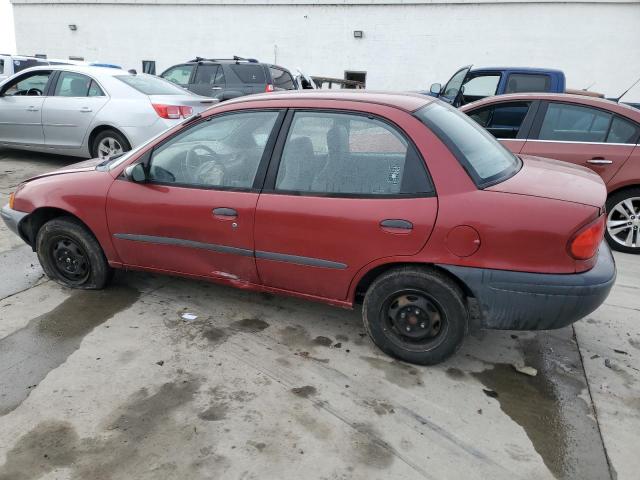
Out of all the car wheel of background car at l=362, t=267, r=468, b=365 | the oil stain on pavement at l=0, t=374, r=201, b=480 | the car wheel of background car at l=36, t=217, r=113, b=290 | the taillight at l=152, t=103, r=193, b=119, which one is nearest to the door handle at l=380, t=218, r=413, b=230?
the car wheel of background car at l=362, t=267, r=468, b=365

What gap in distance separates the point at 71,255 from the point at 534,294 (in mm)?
3323

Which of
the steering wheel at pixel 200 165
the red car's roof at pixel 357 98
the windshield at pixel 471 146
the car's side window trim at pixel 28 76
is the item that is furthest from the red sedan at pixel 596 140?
the car's side window trim at pixel 28 76

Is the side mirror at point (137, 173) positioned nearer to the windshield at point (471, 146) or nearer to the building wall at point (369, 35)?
the windshield at point (471, 146)

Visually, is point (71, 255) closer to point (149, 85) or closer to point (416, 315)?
point (416, 315)

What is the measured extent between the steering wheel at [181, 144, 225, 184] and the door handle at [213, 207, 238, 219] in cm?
20

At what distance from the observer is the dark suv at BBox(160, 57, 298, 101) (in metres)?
11.1

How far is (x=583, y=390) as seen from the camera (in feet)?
9.41

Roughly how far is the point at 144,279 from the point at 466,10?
1690 cm

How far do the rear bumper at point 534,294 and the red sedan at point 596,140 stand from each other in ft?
8.69

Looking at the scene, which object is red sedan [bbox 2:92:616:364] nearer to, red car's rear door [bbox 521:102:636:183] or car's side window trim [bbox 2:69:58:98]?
red car's rear door [bbox 521:102:636:183]

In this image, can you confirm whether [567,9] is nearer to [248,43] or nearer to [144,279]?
[248,43]

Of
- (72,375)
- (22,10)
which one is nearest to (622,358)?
(72,375)

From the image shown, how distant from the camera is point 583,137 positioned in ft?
16.8

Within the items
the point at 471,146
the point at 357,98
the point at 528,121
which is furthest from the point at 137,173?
the point at 528,121
